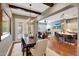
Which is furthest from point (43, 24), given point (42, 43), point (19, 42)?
point (19, 42)

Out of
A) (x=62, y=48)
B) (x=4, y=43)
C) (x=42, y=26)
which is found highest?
(x=42, y=26)

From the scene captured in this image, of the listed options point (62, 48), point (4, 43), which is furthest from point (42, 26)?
point (62, 48)

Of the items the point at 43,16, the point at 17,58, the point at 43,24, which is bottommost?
the point at 17,58

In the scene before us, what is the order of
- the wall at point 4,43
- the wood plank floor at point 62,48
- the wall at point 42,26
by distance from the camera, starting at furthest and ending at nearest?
the wood plank floor at point 62,48
the wall at point 42,26
the wall at point 4,43

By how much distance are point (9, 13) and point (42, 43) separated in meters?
1.44

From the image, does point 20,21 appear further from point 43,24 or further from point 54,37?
point 54,37

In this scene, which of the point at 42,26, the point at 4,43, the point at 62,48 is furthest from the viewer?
the point at 62,48

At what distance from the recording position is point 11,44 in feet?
10.8

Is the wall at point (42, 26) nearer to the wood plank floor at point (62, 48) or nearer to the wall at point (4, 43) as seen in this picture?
the wood plank floor at point (62, 48)

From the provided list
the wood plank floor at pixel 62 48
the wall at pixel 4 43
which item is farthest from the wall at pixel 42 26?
the wall at pixel 4 43

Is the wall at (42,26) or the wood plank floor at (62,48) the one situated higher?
the wall at (42,26)

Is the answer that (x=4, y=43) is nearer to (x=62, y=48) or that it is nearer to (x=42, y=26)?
(x=42, y=26)

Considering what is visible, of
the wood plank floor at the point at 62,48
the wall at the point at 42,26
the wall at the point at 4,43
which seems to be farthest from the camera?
the wood plank floor at the point at 62,48

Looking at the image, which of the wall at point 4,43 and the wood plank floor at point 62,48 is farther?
the wood plank floor at point 62,48
